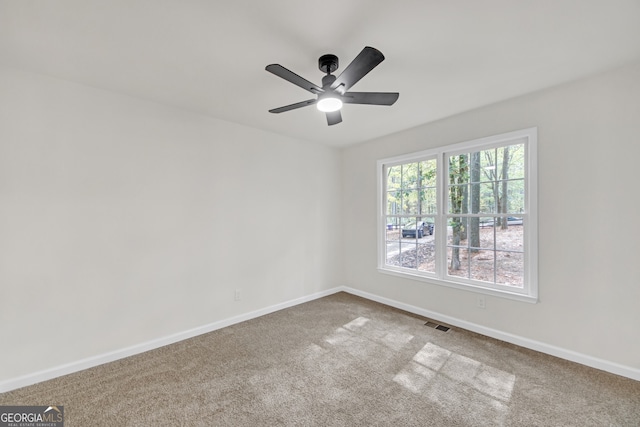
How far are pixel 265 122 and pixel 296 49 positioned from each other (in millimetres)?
1552

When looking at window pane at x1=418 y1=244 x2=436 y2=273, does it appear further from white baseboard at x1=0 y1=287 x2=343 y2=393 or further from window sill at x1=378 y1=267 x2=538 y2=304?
white baseboard at x1=0 y1=287 x2=343 y2=393

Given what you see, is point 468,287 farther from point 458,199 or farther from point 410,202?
point 410,202

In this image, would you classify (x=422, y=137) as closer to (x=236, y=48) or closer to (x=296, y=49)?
(x=296, y=49)

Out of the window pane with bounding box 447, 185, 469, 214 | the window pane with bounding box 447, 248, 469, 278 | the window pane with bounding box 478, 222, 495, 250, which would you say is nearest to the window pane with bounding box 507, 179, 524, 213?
the window pane with bounding box 478, 222, 495, 250

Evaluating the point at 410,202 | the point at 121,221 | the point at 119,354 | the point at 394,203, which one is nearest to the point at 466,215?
the point at 410,202

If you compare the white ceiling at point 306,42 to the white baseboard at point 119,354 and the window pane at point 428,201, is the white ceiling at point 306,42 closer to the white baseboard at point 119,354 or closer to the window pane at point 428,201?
the window pane at point 428,201

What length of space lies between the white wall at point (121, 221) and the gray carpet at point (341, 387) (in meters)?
0.36

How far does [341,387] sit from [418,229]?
7.83 feet

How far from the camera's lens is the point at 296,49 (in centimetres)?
195

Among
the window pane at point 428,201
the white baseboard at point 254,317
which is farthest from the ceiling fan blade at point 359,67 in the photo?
the white baseboard at point 254,317

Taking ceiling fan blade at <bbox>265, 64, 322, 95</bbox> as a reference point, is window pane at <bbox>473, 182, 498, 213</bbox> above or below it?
below
